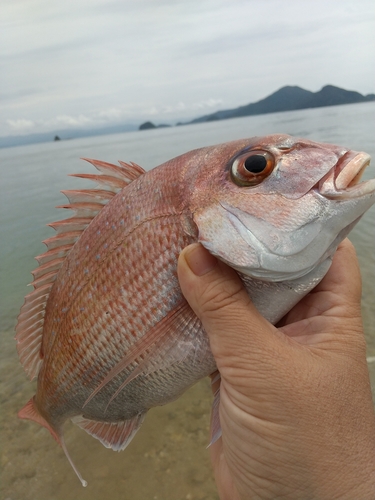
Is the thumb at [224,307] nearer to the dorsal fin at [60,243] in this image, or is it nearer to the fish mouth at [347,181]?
the fish mouth at [347,181]

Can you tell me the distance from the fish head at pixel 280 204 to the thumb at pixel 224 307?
0.33 feet

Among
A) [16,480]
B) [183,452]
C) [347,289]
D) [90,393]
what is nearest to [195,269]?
[347,289]

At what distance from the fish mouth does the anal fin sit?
183cm

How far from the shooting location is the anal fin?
2.34 metres

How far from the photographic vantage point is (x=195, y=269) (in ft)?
5.22

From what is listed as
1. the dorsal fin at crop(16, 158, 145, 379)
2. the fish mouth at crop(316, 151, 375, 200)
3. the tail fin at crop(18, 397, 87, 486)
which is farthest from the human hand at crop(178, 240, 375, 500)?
the tail fin at crop(18, 397, 87, 486)

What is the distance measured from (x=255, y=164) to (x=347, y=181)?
0.38m

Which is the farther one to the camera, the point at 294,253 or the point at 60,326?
the point at 60,326

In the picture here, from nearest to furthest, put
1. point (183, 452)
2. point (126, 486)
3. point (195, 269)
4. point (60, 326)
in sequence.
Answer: point (195, 269), point (60, 326), point (126, 486), point (183, 452)

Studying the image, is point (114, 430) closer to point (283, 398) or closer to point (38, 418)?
point (38, 418)

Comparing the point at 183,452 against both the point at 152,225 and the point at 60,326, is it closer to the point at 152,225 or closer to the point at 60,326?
the point at 60,326

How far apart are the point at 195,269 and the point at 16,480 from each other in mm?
3343

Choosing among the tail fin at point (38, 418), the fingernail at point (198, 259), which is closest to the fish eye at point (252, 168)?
the fingernail at point (198, 259)

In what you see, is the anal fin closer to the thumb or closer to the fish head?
the thumb
